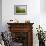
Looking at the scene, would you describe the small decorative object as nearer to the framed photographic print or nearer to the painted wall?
the painted wall

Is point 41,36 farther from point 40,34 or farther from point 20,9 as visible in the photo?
point 20,9

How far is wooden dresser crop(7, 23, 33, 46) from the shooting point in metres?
5.50

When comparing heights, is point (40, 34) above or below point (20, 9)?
below

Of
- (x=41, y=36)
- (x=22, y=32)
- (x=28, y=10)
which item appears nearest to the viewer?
(x=41, y=36)

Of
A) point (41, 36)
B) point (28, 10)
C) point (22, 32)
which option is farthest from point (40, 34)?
point (28, 10)

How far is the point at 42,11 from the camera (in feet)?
19.7

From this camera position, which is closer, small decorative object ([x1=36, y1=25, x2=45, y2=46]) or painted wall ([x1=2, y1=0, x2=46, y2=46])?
small decorative object ([x1=36, y1=25, x2=45, y2=46])

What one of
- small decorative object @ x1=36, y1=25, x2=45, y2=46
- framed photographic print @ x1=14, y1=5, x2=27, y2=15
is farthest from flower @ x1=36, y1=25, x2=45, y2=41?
framed photographic print @ x1=14, y1=5, x2=27, y2=15

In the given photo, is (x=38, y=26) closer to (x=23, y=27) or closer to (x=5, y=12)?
(x=23, y=27)

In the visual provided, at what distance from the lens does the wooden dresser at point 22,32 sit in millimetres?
5500

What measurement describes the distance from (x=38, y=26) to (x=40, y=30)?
0.24 metres

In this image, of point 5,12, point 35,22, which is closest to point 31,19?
point 35,22

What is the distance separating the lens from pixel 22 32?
5570 millimetres

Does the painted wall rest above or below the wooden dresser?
above
